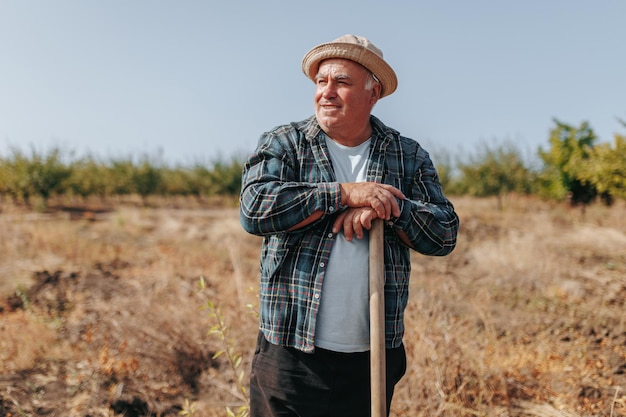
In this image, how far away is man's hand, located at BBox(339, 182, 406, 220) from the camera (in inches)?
63.8

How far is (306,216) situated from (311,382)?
603 mm

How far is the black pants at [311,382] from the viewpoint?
5.53 feet

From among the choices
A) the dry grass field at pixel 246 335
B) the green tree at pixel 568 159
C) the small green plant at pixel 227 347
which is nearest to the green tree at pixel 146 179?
the dry grass field at pixel 246 335

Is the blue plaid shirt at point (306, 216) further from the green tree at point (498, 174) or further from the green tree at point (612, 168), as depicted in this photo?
the green tree at point (498, 174)

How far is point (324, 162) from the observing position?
179 cm

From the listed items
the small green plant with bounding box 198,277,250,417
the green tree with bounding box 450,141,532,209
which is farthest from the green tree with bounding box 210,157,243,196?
the small green plant with bounding box 198,277,250,417

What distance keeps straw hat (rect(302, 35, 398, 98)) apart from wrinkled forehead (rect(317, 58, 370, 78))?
2cm

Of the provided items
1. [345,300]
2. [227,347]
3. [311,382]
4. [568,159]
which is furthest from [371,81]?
[568,159]

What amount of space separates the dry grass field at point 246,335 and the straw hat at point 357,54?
1306 millimetres

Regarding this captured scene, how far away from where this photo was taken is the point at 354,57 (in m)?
1.77

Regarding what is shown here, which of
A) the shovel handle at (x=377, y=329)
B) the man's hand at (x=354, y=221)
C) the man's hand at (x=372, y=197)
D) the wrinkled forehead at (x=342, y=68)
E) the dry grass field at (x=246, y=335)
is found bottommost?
the dry grass field at (x=246, y=335)

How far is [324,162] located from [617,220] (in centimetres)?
873

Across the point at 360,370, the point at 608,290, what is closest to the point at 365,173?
the point at 360,370

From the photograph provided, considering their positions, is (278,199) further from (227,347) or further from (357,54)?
(227,347)
